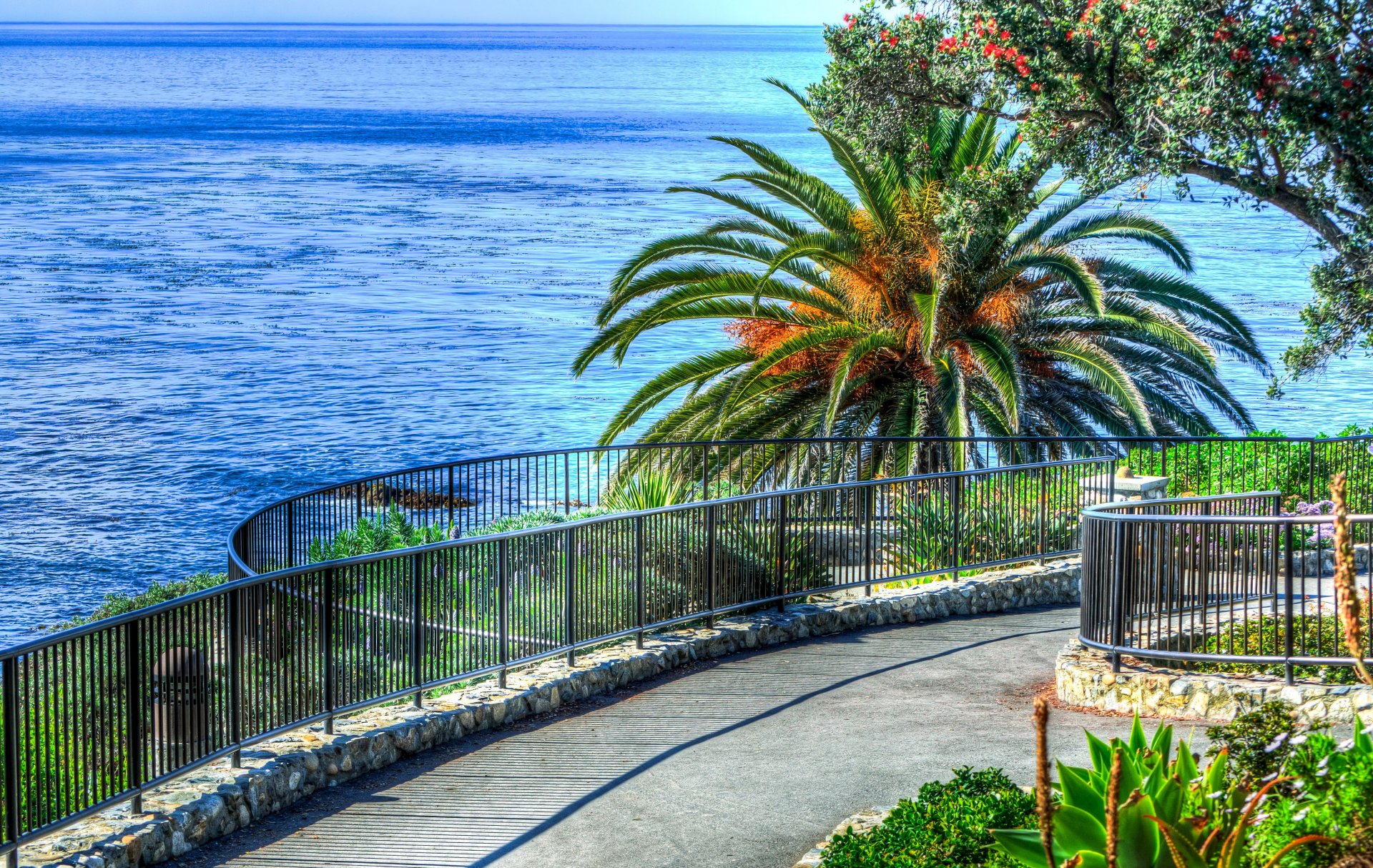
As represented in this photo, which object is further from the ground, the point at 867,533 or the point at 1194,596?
the point at 867,533

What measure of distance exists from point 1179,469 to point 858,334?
4677 mm

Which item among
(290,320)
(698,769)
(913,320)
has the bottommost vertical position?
(698,769)

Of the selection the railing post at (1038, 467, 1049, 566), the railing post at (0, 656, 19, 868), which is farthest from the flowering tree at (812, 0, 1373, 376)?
the railing post at (0, 656, 19, 868)

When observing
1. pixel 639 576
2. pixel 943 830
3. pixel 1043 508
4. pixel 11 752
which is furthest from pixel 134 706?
pixel 1043 508

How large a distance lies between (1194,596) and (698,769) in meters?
3.56

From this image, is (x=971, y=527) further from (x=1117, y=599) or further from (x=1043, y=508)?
(x=1117, y=599)

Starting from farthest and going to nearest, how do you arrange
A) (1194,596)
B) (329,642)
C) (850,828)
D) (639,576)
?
(639,576)
(1194,596)
(329,642)
(850,828)

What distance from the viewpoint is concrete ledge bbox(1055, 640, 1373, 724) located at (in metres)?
8.89

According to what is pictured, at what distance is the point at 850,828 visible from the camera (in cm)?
686

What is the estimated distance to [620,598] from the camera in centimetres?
1066

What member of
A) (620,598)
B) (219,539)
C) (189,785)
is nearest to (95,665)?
(189,785)

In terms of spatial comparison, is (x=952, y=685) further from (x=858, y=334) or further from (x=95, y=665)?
(x=858, y=334)

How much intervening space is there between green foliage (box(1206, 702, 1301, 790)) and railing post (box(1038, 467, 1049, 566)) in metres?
6.44

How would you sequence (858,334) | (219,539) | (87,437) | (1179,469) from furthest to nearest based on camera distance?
1. (87,437)
2. (219,539)
3. (858,334)
4. (1179,469)
